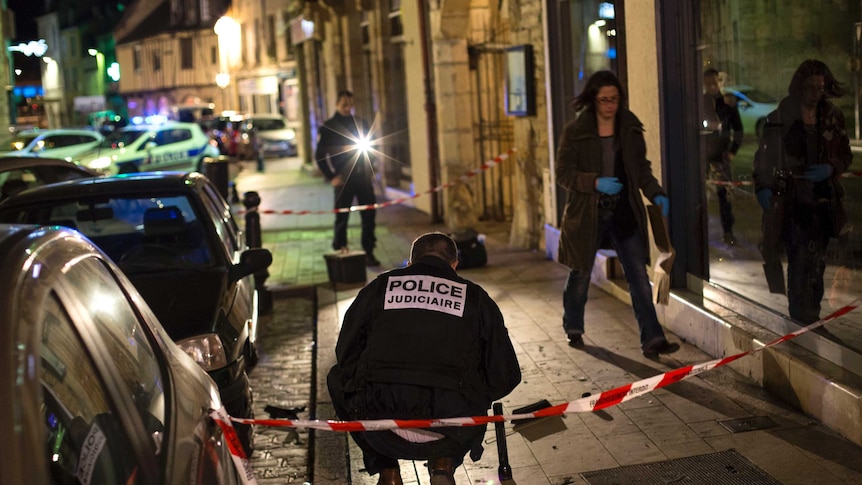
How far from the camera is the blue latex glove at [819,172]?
19.8ft

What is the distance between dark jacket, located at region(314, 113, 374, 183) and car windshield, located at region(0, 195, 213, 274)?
180 inches

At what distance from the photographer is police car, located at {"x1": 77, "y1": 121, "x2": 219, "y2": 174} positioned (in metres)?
23.0

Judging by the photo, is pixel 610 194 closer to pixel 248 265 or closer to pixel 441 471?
pixel 248 265

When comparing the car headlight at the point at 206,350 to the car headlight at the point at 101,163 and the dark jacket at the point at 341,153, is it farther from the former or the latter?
the car headlight at the point at 101,163

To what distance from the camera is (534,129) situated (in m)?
11.9

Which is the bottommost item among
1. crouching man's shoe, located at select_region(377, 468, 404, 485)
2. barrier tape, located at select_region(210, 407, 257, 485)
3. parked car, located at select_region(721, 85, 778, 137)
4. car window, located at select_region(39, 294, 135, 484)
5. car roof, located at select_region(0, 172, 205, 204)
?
crouching man's shoe, located at select_region(377, 468, 404, 485)

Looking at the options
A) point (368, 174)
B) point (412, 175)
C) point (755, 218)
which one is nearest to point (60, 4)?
point (412, 175)

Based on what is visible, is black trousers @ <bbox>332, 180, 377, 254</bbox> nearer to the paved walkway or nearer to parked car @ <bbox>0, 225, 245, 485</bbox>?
the paved walkway

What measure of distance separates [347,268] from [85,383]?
333 inches

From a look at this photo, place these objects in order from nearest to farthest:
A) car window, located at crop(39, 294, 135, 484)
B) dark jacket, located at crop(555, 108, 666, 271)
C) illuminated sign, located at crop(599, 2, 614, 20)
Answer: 1. car window, located at crop(39, 294, 135, 484)
2. dark jacket, located at crop(555, 108, 666, 271)
3. illuminated sign, located at crop(599, 2, 614, 20)

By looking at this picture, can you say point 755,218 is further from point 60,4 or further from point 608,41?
point 60,4

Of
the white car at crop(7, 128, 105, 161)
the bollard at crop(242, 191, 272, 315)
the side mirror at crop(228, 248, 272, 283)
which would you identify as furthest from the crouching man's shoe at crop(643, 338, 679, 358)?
the white car at crop(7, 128, 105, 161)

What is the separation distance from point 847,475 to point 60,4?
276 feet

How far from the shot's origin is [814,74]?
19.7 feet
